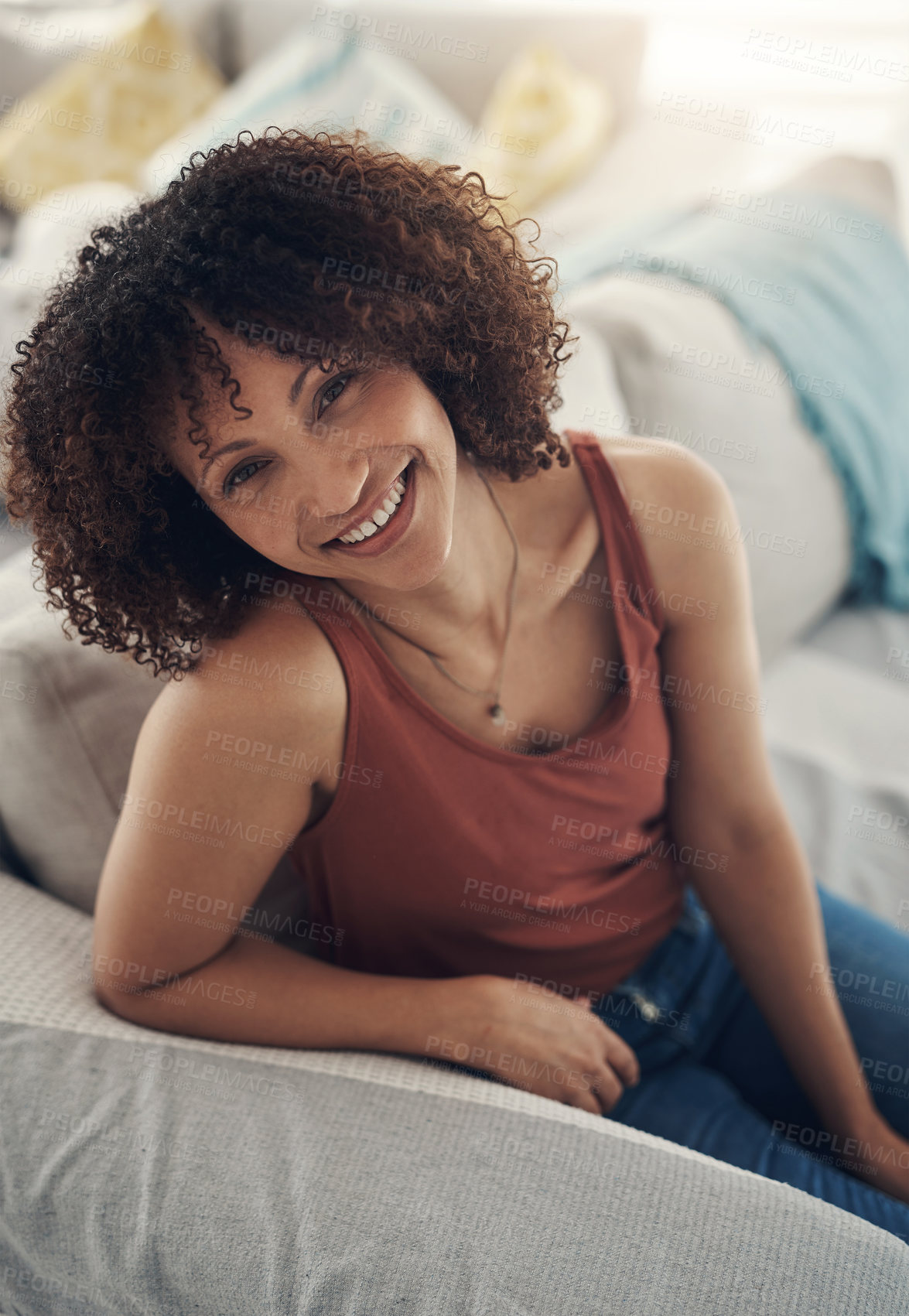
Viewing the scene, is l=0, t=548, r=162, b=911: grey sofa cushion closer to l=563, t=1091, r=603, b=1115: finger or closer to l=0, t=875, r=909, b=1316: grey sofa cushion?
l=0, t=875, r=909, b=1316: grey sofa cushion

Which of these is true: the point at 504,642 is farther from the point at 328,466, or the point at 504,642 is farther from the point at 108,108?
the point at 108,108

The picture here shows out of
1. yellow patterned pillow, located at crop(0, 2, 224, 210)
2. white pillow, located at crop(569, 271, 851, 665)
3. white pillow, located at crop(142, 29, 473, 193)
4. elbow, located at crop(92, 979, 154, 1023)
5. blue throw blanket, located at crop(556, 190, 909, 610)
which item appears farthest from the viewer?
yellow patterned pillow, located at crop(0, 2, 224, 210)

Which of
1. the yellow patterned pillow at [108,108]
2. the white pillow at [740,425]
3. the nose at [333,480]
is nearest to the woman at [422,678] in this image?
the nose at [333,480]

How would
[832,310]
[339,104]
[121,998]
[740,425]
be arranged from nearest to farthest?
1. [121,998]
2. [740,425]
3. [832,310]
4. [339,104]

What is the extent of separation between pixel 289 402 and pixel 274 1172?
538mm

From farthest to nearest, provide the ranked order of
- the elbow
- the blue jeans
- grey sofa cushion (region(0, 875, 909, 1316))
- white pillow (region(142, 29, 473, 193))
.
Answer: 1. white pillow (region(142, 29, 473, 193))
2. the blue jeans
3. the elbow
4. grey sofa cushion (region(0, 875, 909, 1316))

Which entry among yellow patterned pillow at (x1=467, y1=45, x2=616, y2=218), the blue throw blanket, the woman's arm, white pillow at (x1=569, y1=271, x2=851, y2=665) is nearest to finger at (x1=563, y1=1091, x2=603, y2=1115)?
the woman's arm

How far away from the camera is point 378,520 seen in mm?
721

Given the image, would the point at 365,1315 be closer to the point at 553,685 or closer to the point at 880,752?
the point at 553,685

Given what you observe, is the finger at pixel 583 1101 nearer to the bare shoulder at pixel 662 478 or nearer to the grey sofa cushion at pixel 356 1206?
the grey sofa cushion at pixel 356 1206

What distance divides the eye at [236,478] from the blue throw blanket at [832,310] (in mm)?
1040

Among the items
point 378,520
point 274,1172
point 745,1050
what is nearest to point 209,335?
point 378,520

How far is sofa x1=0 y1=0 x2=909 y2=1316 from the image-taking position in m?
0.64

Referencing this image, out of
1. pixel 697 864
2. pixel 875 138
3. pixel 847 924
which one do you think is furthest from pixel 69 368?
pixel 875 138
